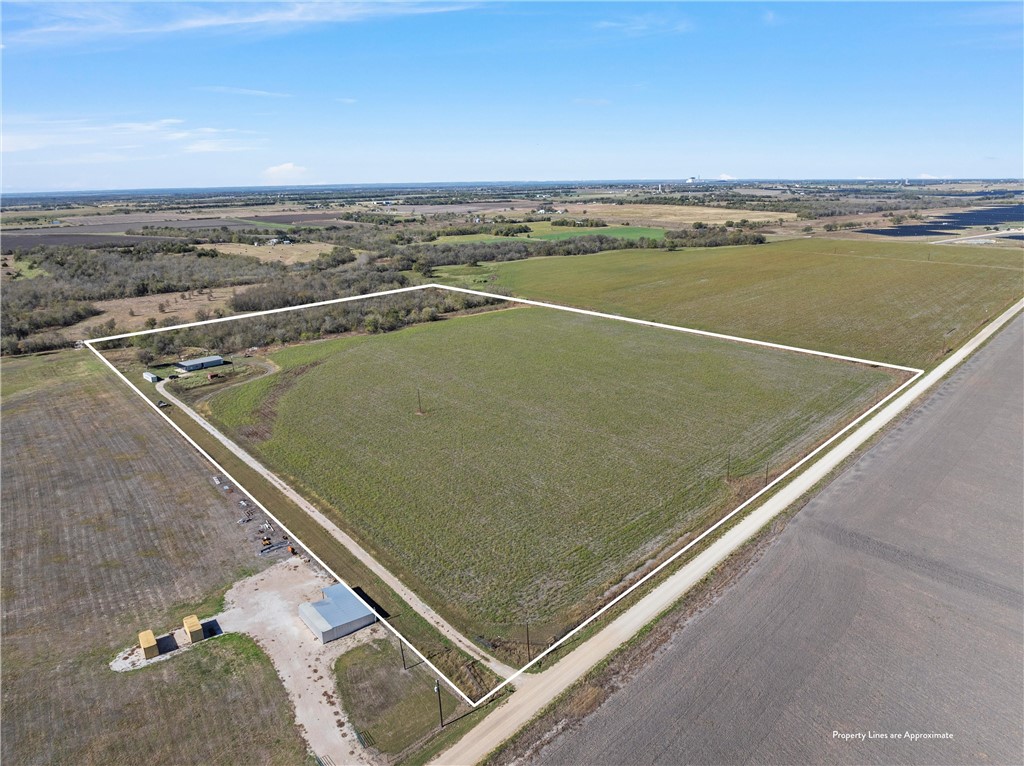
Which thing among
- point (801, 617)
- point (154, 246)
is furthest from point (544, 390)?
point (154, 246)

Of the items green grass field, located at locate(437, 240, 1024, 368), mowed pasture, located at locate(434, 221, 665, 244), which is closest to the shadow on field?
green grass field, located at locate(437, 240, 1024, 368)

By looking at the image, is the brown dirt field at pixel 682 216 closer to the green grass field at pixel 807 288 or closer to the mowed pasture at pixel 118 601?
the green grass field at pixel 807 288

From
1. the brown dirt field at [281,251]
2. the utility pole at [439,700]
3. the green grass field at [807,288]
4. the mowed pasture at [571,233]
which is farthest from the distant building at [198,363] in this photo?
the mowed pasture at [571,233]

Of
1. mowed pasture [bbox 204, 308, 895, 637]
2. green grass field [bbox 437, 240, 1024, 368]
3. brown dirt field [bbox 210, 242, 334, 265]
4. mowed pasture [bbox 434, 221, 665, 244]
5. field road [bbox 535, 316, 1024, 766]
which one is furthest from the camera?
mowed pasture [bbox 434, 221, 665, 244]

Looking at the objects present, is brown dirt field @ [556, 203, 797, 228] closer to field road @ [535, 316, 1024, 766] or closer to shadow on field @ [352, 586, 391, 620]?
field road @ [535, 316, 1024, 766]
